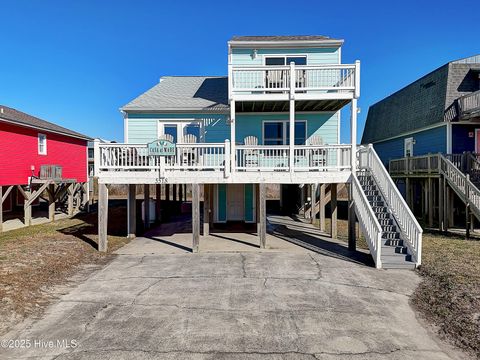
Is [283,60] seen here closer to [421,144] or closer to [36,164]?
[421,144]

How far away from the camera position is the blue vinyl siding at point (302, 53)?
13.9 meters

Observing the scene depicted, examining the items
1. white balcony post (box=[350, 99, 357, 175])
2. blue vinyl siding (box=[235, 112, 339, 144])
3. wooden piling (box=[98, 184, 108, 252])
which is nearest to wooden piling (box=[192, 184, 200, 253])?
wooden piling (box=[98, 184, 108, 252])

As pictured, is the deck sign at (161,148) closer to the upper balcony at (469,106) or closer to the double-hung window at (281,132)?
the double-hung window at (281,132)

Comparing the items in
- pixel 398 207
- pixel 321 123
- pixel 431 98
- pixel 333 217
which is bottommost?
pixel 333 217

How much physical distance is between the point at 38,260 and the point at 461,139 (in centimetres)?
1984

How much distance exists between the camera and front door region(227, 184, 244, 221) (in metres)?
15.2

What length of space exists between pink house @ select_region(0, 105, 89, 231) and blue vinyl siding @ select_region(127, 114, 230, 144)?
24.7 ft

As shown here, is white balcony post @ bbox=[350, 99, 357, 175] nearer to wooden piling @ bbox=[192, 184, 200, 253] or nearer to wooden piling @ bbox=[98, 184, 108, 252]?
wooden piling @ bbox=[192, 184, 200, 253]

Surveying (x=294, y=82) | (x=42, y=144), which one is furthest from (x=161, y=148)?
(x=42, y=144)

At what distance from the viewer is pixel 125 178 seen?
10.5m

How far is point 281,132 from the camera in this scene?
14055mm

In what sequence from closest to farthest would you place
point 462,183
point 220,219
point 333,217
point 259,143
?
point 333,217
point 462,183
point 259,143
point 220,219

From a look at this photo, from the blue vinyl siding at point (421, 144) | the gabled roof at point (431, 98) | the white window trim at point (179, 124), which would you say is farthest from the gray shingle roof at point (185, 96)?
the blue vinyl siding at point (421, 144)

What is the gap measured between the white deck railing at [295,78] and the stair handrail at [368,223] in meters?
3.51
